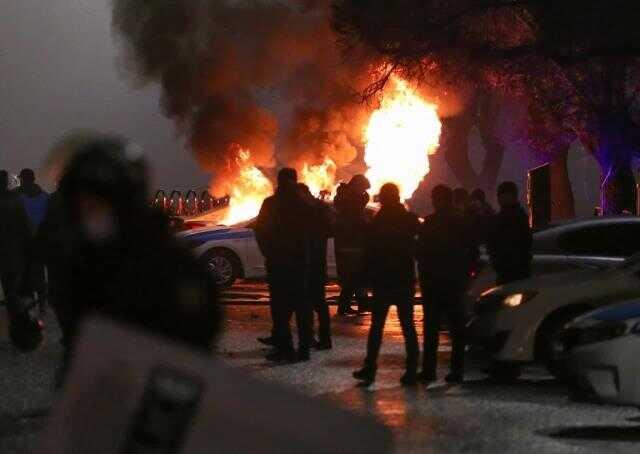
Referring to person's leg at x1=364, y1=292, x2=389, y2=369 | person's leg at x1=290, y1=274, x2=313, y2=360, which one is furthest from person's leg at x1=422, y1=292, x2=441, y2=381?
person's leg at x1=290, y1=274, x2=313, y2=360

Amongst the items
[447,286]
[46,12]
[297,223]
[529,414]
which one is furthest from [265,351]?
[46,12]

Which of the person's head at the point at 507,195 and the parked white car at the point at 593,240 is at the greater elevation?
the person's head at the point at 507,195

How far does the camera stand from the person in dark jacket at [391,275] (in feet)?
36.8

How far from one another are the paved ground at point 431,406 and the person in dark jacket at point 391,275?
226 millimetres

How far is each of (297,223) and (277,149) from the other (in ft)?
101

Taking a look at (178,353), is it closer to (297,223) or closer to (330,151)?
(297,223)

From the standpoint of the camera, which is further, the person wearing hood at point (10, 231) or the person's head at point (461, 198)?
the person's head at point (461, 198)

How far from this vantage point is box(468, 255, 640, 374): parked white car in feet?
37.8

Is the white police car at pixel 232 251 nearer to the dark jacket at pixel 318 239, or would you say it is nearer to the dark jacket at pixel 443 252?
the dark jacket at pixel 318 239

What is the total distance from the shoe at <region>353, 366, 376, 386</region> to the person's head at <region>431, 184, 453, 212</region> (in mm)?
1411

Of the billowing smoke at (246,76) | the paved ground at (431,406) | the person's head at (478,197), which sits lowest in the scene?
the paved ground at (431,406)

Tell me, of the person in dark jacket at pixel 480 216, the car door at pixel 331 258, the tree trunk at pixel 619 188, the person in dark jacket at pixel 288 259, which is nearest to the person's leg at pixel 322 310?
the person in dark jacket at pixel 288 259

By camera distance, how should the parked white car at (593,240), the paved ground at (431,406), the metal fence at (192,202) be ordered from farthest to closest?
the metal fence at (192,202)
the parked white car at (593,240)
the paved ground at (431,406)

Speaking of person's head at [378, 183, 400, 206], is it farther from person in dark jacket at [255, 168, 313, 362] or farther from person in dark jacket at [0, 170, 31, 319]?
person in dark jacket at [0, 170, 31, 319]
